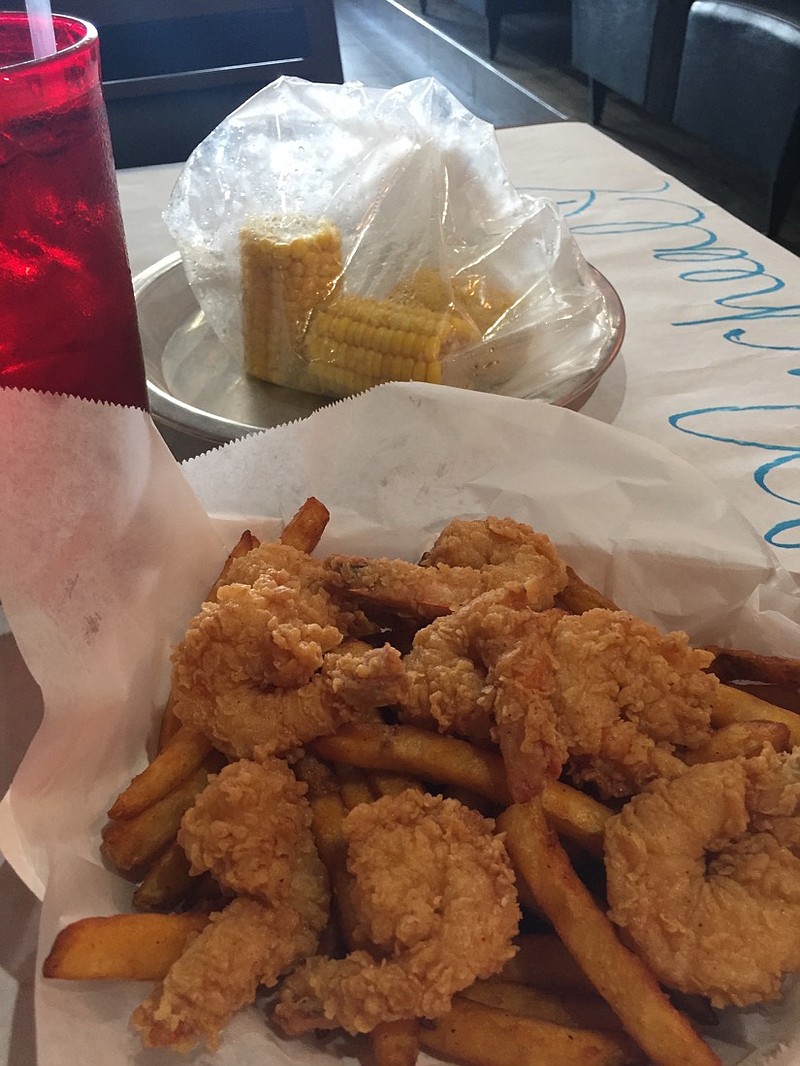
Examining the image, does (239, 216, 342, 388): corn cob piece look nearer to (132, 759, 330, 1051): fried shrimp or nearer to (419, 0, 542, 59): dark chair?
(132, 759, 330, 1051): fried shrimp

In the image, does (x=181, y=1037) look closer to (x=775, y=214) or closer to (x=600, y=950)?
(x=600, y=950)

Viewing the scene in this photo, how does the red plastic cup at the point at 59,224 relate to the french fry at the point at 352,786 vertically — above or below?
above

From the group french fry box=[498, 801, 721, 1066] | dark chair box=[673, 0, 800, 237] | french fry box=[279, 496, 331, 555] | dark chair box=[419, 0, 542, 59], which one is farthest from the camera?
dark chair box=[419, 0, 542, 59]

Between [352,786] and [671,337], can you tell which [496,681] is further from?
[671,337]

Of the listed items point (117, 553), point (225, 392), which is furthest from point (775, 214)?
point (117, 553)

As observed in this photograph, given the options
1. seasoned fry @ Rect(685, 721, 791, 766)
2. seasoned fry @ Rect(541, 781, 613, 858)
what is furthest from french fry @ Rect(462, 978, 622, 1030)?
seasoned fry @ Rect(685, 721, 791, 766)

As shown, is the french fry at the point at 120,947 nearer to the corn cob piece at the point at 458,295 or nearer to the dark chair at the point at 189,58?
the corn cob piece at the point at 458,295

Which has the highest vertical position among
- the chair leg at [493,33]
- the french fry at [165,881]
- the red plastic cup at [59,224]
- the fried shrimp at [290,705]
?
the red plastic cup at [59,224]

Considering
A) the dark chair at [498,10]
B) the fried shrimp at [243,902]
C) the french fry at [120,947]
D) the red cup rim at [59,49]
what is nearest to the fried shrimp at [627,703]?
the fried shrimp at [243,902]
